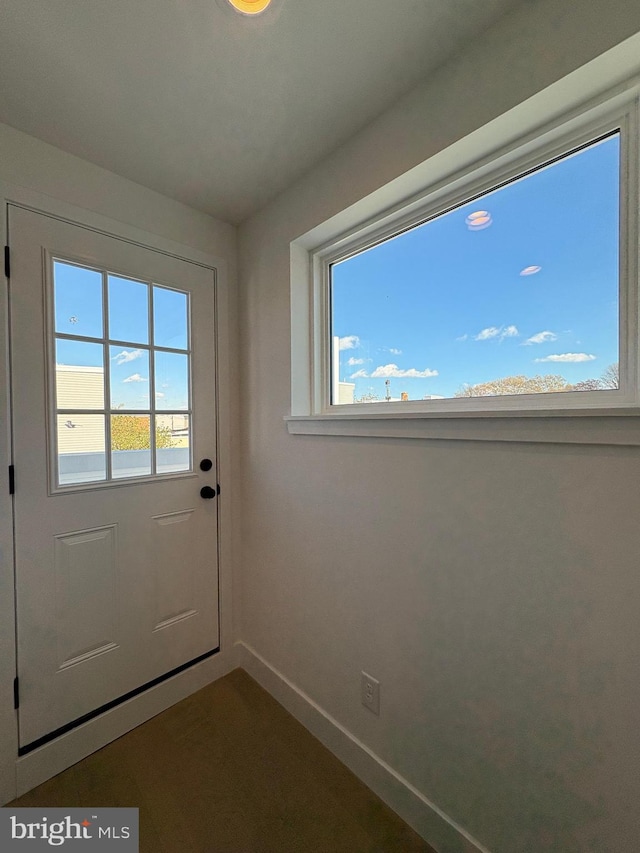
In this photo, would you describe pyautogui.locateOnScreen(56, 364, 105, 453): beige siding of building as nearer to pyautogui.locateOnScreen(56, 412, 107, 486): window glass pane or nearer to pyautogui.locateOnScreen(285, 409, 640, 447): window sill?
pyautogui.locateOnScreen(56, 412, 107, 486): window glass pane

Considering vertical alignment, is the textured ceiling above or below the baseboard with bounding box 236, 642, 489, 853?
above

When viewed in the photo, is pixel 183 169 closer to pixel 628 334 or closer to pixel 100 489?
pixel 100 489

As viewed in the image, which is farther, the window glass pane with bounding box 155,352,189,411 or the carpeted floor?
the window glass pane with bounding box 155,352,189,411

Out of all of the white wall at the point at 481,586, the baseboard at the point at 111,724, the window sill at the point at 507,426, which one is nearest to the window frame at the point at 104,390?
the white wall at the point at 481,586

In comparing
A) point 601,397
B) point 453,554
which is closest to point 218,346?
point 453,554

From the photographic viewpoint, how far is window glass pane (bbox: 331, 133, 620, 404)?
89 cm

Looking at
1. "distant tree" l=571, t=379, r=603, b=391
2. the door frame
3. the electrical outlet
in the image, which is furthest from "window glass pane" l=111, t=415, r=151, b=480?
"distant tree" l=571, t=379, r=603, b=391

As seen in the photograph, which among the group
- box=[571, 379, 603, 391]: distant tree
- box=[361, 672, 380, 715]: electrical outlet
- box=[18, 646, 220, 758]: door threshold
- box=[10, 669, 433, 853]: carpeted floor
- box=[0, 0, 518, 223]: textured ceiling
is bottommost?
box=[10, 669, 433, 853]: carpeted floor

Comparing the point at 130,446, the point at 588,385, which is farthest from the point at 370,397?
the point at 130,446

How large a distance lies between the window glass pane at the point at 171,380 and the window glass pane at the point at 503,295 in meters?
0.83

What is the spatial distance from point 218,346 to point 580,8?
1593mm

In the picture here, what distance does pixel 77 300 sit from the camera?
1.38 meters

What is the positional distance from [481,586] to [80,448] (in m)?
1.50

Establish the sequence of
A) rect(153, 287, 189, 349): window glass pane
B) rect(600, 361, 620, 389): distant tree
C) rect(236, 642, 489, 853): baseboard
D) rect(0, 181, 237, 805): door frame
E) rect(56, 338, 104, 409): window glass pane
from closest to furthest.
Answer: rect(600, 361, 620, 389): distant tree, rect(236, 642, 489, 853): baseboard, rect(0, 181, 237, 805): door frame, rect(56, 338, 104, 409): window glass pane, rect(153, 287, 189, 349): window glass pane
